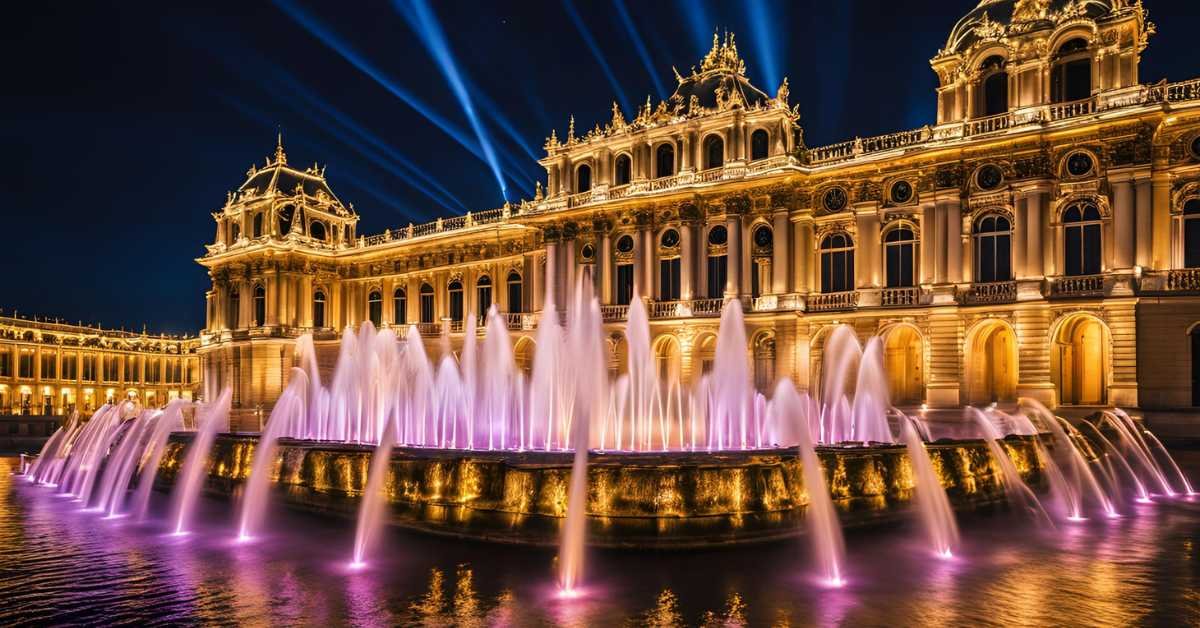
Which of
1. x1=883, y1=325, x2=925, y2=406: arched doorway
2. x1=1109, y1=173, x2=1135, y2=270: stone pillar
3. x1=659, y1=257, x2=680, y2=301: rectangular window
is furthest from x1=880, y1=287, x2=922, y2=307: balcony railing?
x1=659, y1=257, x2=680, y2=301: rectangular window

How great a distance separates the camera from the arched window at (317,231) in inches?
2135

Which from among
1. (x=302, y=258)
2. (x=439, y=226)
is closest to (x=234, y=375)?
(x=302, y=258)

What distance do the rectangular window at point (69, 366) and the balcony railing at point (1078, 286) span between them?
8788 cm

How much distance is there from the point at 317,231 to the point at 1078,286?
44220 mm

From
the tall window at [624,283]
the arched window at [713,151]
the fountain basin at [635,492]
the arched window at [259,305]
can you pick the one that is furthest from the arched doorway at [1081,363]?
the arched window at [259,305]

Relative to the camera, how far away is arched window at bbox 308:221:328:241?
54219mm

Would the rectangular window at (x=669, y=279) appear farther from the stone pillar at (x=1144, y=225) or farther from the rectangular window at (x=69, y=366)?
the rectangular window at (x=69, y=366)

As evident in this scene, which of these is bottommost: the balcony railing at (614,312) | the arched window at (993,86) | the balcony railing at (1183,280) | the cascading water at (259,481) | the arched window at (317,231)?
the cascading water at (259,481)

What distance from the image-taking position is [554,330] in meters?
26.0

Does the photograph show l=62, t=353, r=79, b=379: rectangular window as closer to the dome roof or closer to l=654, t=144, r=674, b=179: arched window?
l=654, t=144, r=674, b=179: arched window

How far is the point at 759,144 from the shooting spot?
117 feet

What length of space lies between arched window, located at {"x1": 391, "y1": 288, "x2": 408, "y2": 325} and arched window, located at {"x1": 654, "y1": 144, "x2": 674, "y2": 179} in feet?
68.4

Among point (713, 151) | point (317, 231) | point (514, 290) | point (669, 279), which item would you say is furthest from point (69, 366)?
point (713, 151)

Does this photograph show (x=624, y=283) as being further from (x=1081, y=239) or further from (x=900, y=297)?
(x=1081, y=239)
